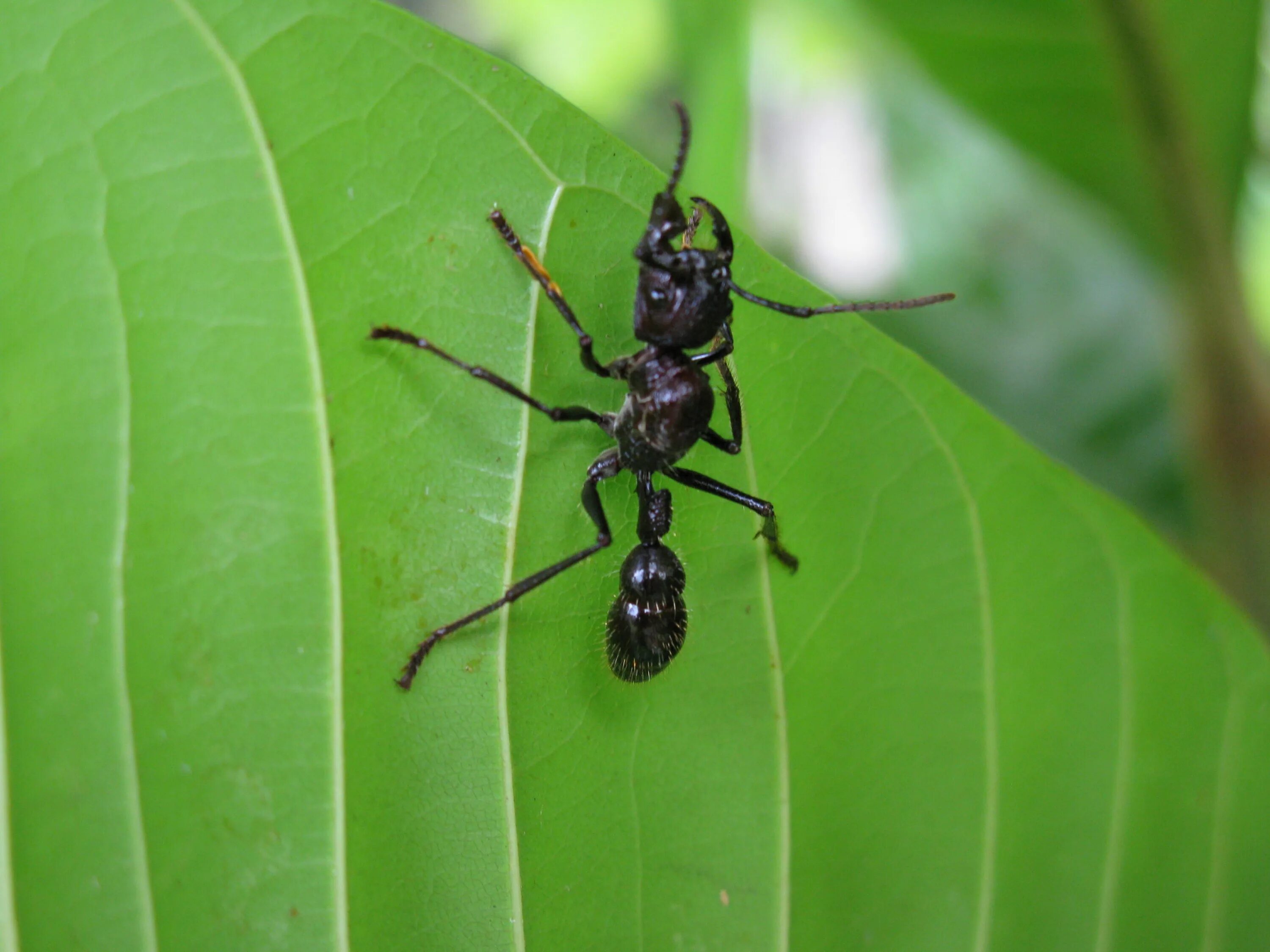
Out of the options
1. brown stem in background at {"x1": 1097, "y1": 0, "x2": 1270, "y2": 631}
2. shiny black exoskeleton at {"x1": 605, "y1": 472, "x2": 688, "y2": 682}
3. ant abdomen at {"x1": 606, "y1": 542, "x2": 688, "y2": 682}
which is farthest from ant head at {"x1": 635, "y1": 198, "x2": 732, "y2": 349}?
brown stem in background at {"x1": 1097, "y1": 0, "x2": 1270, "y2": 631}

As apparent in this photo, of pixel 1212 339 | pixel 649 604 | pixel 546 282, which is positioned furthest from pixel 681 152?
pixel 1212 339

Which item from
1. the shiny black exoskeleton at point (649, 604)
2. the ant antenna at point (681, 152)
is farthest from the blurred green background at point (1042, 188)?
the shiny black exoskeleton at point (649, 604)

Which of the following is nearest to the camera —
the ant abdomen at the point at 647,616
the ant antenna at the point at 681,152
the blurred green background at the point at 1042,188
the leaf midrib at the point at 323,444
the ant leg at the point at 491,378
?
the leaf midrib at the point at 323,444

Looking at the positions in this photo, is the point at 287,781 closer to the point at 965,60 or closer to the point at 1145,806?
the point at 1145,806

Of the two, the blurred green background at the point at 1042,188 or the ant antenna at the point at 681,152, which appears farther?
the blurred green background at the point at 1042,188

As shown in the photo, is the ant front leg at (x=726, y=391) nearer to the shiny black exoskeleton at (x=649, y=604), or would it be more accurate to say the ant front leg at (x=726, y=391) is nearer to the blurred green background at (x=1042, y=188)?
the shiny black exoskeleton at (x=649, y=604)

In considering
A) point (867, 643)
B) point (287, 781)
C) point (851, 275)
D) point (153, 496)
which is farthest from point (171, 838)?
point (851, 275)

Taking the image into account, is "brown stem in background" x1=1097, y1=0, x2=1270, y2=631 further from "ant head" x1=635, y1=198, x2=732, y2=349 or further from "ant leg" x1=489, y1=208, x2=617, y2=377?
"ant leg" x1=489, y1=208, x2=617, y2=377

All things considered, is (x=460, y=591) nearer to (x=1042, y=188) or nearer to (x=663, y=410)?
(x=663, y=410)
